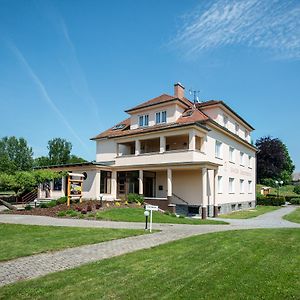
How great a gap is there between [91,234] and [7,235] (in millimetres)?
3229

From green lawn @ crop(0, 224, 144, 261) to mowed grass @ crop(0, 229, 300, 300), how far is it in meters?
2.53

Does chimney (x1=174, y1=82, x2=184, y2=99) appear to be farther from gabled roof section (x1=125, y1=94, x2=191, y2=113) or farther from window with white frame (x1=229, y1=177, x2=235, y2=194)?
window with white frame (x1=229, y1=177, x2=235, y2=194)

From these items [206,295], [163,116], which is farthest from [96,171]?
[206,295]

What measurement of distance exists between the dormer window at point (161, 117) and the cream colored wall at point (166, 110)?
27cm

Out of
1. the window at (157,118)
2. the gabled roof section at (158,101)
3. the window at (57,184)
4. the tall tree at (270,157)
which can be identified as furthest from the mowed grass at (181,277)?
the tall tree at (270,157)

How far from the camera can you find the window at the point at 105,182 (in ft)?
97.1

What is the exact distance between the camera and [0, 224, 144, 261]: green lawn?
9.38 meters

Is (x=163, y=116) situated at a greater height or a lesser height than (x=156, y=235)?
greater

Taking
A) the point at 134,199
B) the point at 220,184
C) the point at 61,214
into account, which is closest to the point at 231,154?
the point at 220,184

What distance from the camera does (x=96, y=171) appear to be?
28.5m

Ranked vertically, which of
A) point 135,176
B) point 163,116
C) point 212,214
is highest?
point 163,116

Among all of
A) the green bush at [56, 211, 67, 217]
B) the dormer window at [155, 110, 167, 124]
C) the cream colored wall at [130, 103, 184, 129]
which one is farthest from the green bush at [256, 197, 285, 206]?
the green bush at [56, 211, 67, 217]

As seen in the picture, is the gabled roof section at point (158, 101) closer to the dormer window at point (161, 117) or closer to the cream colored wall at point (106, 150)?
the dormer window at point (161, 117)

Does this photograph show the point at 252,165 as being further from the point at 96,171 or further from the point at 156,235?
the point at 156,235
